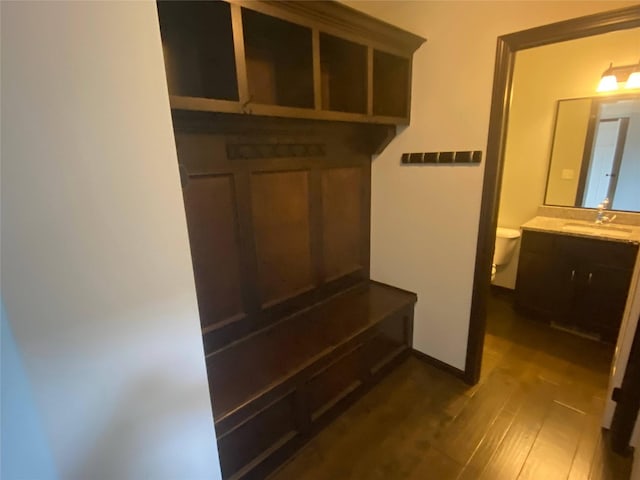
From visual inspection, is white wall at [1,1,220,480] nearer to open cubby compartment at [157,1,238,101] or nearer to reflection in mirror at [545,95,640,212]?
open cubby compartment at [157,1,238,101]

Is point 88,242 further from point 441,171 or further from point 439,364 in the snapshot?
point 439,364

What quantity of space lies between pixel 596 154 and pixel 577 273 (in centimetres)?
108

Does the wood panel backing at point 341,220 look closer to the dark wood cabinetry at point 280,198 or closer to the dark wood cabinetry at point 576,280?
the dark wood cabinetry at point 280,198

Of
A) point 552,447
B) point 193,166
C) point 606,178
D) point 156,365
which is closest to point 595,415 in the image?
point 552,447

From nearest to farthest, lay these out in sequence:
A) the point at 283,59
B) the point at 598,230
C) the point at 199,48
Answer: the point at 199,48, the point at 283,59, the point at 598,230

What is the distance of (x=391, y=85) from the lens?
2.08 metres

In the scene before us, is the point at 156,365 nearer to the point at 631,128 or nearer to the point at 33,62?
the point at 33,62

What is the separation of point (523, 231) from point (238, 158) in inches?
99.4

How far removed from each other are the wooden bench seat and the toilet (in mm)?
1377

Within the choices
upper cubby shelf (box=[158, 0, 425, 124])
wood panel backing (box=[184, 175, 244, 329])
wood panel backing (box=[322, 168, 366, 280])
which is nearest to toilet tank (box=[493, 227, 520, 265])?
wood panel backing (box=[322, 168, 366, 280])

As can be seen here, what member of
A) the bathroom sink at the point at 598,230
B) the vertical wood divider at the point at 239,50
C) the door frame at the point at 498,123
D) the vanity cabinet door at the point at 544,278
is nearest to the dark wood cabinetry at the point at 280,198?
the vertical wood divider at the point at 239,50

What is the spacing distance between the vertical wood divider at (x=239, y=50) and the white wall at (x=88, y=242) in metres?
0.71

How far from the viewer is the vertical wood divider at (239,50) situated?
1239mm

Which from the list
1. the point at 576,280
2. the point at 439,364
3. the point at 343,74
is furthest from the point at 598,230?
the point at 343,74
